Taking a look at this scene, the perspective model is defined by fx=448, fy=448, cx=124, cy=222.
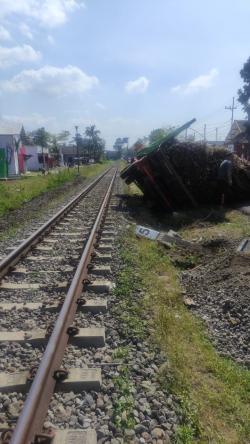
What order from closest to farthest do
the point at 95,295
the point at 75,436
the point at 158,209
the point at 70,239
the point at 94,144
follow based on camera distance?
the point at 75,436 → the point at 95,295 → the point at 70,239 → the point at 158,209 → the point at 94,144

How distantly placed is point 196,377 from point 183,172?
11.8m

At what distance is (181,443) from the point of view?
3092 mm

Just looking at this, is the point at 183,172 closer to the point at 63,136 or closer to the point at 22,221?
the point at 22,221

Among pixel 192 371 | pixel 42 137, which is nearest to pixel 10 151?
pixel 192 371

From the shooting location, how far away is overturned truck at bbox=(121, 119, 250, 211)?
15352 mm

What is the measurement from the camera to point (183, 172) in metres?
15.4

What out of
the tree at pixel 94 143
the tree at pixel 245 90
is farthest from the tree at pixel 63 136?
the tree at pixel 245 90

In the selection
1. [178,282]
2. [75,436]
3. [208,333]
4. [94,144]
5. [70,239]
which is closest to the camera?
[75,436]

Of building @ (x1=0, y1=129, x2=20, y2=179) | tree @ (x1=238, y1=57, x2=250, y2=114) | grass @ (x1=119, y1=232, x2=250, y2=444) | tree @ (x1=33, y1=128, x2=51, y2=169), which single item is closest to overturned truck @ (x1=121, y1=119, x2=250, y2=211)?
grass @ (x1=119, y1=232, x2=250, y2=444)

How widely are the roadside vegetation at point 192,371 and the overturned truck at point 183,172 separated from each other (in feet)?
27.0

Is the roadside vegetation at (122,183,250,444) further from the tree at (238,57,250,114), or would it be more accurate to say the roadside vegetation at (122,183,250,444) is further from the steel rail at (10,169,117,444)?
the tree at (238,57,250,114)

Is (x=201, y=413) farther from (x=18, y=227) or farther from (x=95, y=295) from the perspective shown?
(x=18, y=227)

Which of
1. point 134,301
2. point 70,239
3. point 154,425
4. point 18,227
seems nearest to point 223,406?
point 154,425

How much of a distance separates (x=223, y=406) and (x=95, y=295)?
2.59 m
